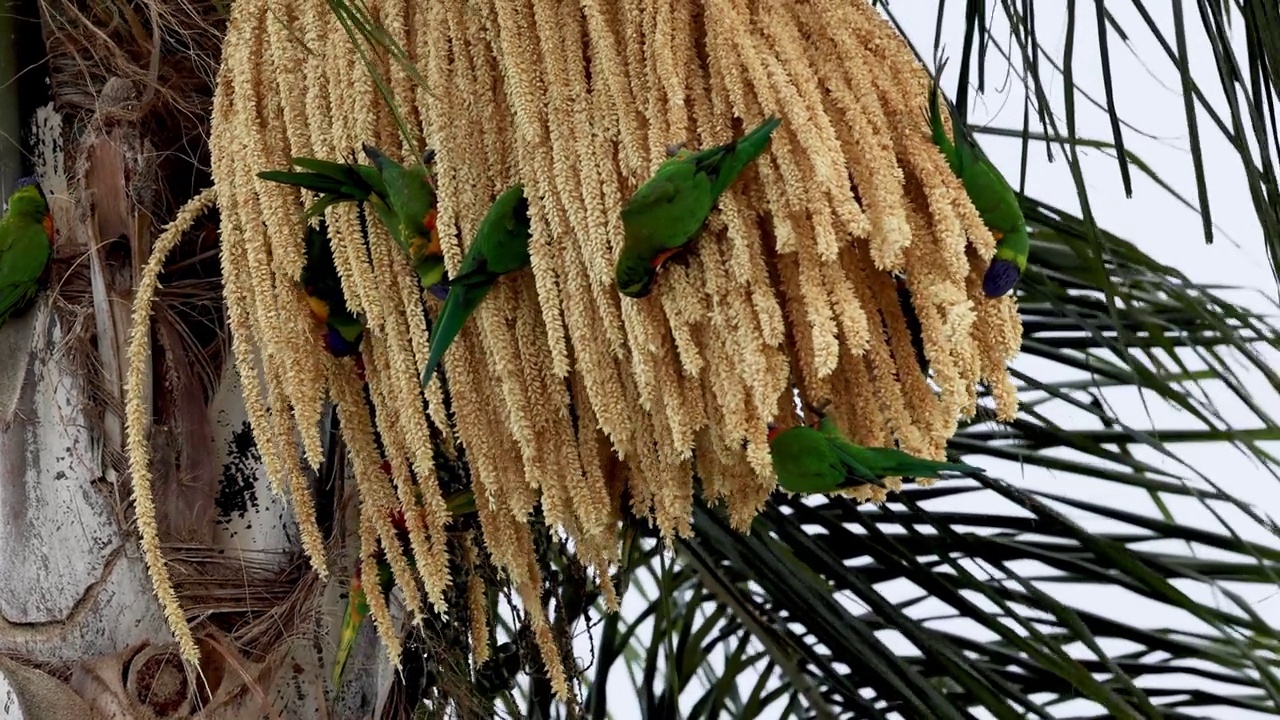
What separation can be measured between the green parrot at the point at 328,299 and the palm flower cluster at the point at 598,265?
1 cm

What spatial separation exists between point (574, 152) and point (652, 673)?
86 centimetres

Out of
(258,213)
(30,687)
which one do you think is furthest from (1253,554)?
(30,687)

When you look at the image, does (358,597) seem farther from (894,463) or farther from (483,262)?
(894,463)

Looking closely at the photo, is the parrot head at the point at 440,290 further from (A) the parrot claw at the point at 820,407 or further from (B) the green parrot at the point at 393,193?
(A) the parrot claw at the point at 820,407

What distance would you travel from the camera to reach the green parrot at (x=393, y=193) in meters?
0.94

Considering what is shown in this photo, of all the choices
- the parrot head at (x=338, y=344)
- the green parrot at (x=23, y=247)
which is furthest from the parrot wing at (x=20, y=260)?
the parrot head at (x=338, y=344)

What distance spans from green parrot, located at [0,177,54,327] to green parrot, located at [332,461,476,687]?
35 cm

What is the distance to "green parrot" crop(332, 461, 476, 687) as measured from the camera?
3.51ft

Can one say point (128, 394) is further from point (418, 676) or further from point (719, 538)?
point (719, 538)

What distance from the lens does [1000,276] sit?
873mm

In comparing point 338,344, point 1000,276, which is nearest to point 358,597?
point 338,344

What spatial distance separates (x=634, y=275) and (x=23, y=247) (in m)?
0.54

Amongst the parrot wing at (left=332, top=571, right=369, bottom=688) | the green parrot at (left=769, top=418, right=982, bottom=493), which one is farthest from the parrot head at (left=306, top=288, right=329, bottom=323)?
the green parrot at (left=769, top=418, right=982, bottom=493)

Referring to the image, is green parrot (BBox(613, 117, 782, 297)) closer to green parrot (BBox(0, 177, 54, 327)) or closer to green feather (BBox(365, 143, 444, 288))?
green feather (BBox(365, 143, 444, 288))
